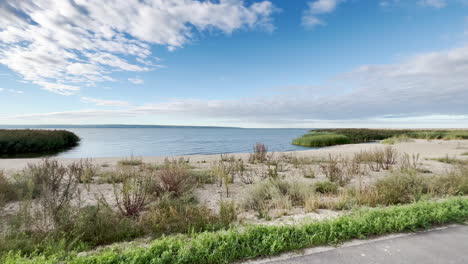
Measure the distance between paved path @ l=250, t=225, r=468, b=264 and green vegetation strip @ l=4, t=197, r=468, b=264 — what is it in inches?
9.0

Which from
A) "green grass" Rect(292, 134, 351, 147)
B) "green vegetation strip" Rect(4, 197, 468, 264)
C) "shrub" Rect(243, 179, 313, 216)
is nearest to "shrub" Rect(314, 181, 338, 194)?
"shrub" Rect(243, 179, 313, 216)

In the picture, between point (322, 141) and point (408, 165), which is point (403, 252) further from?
point (322, 141)

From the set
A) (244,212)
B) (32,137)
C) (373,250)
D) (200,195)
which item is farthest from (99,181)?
(32,137)

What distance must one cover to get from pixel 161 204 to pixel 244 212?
78.9 inches

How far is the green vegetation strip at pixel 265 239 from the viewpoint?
2811 millimetres

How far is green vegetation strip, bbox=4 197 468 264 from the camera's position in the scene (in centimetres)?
281

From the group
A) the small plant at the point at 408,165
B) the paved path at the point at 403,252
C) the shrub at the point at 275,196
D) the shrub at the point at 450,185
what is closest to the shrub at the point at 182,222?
the shrub at the point at 275,196

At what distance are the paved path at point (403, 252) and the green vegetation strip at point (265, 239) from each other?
229 mm

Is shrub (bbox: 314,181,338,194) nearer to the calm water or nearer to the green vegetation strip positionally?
the green vegetation strip

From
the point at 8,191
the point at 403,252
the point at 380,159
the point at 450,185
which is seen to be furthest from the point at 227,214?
the point at 380,159

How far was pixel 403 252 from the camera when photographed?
2.97 metres

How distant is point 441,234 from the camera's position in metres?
3.48

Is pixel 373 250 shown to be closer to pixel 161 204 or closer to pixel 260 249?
pixel 260 249

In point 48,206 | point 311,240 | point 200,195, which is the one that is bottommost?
Result: point 200,195
